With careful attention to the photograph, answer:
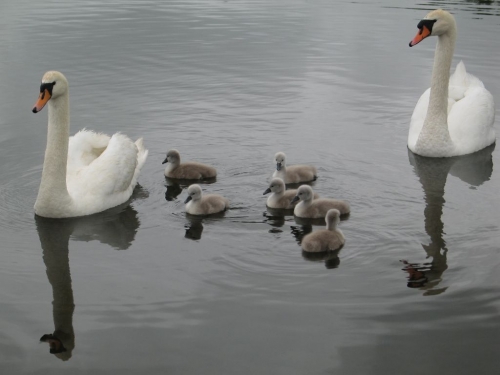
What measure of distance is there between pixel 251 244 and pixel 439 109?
218 inches

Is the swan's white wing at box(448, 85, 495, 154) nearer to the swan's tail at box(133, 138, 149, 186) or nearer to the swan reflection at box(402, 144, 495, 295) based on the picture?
the swan reflection at box(402, 144, 495, 295)

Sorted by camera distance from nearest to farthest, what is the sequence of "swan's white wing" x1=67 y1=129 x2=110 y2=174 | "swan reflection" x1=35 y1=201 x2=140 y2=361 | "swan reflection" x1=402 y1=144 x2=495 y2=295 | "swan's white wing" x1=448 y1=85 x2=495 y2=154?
1. "swan reflection" x1=35 y1=201 x2=140 y2=361
2. "swan reflection" x1=402 y1=144 x2=495 y2=295
3. "swan's white wing" x1=67 y1=129 x2=110 y2=174
4. "swan's white wing" x1=448 y1=85 x2=495 y2=154

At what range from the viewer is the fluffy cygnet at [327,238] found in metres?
9.06

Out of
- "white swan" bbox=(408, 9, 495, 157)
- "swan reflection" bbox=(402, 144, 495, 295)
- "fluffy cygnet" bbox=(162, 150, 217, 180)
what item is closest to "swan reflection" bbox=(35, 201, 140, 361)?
"fluffy cygnet" bbox=(162, 150, 217, 180)

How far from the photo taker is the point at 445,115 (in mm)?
13508

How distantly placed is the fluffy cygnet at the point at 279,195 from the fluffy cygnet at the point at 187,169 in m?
1.41

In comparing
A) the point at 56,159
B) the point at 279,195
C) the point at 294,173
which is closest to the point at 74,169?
the point at 56,159

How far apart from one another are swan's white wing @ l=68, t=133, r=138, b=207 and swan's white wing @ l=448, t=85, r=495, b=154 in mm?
5507

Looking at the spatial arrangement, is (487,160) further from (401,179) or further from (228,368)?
(228,368)

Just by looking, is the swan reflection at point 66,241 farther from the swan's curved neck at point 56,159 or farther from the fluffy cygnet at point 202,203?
the fluffy cygnet at point 202,203

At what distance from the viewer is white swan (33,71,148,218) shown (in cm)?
1023

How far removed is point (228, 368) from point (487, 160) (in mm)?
7845

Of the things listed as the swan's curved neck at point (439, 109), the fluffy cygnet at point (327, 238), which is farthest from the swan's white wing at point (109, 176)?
the swan's curved neck at point (439, 109)

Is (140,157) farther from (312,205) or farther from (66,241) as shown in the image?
(312,205)
